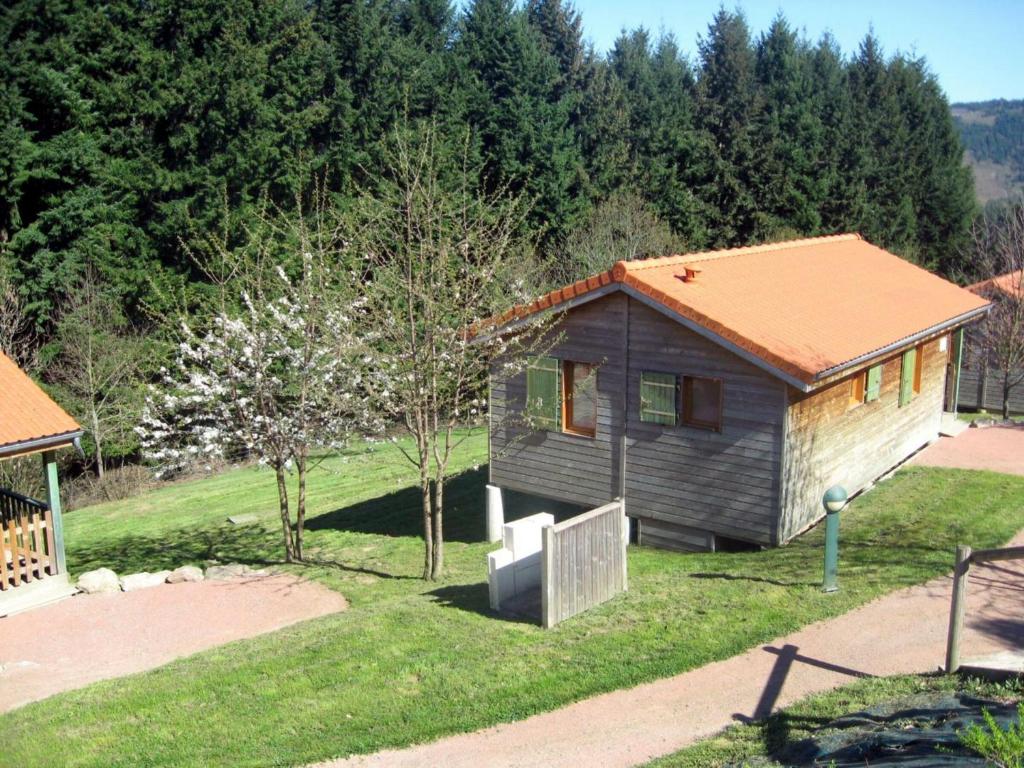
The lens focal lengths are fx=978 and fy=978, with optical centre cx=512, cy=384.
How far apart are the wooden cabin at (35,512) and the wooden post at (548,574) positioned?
23.2 ft

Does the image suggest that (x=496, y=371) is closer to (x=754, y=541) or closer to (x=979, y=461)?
(x=754, y=541)

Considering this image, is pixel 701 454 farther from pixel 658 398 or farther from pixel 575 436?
pixel 575 436

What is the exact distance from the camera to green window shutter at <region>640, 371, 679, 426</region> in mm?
13766

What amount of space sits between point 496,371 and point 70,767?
9253 millimetres

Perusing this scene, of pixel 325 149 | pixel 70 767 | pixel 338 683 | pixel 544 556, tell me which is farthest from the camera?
pixel 325 149

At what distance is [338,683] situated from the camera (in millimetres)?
9219

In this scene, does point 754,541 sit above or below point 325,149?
below

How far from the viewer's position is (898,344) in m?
14.9

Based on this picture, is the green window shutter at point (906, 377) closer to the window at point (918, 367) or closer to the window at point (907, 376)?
the window at point (907, 376)

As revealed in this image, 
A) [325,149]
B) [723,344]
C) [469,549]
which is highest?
[325,149]

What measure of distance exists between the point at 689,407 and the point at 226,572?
724 centimetres

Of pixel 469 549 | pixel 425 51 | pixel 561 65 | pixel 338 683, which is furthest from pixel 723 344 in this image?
pixel 561 65

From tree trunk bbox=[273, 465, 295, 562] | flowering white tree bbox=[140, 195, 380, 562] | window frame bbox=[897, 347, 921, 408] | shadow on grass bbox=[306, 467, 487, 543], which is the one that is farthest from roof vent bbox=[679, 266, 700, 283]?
tree trunk bbox=[273, 465, 295, 562]

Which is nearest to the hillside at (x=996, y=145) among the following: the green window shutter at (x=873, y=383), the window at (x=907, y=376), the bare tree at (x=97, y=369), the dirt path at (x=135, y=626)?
the window at (x=907, y=376)
